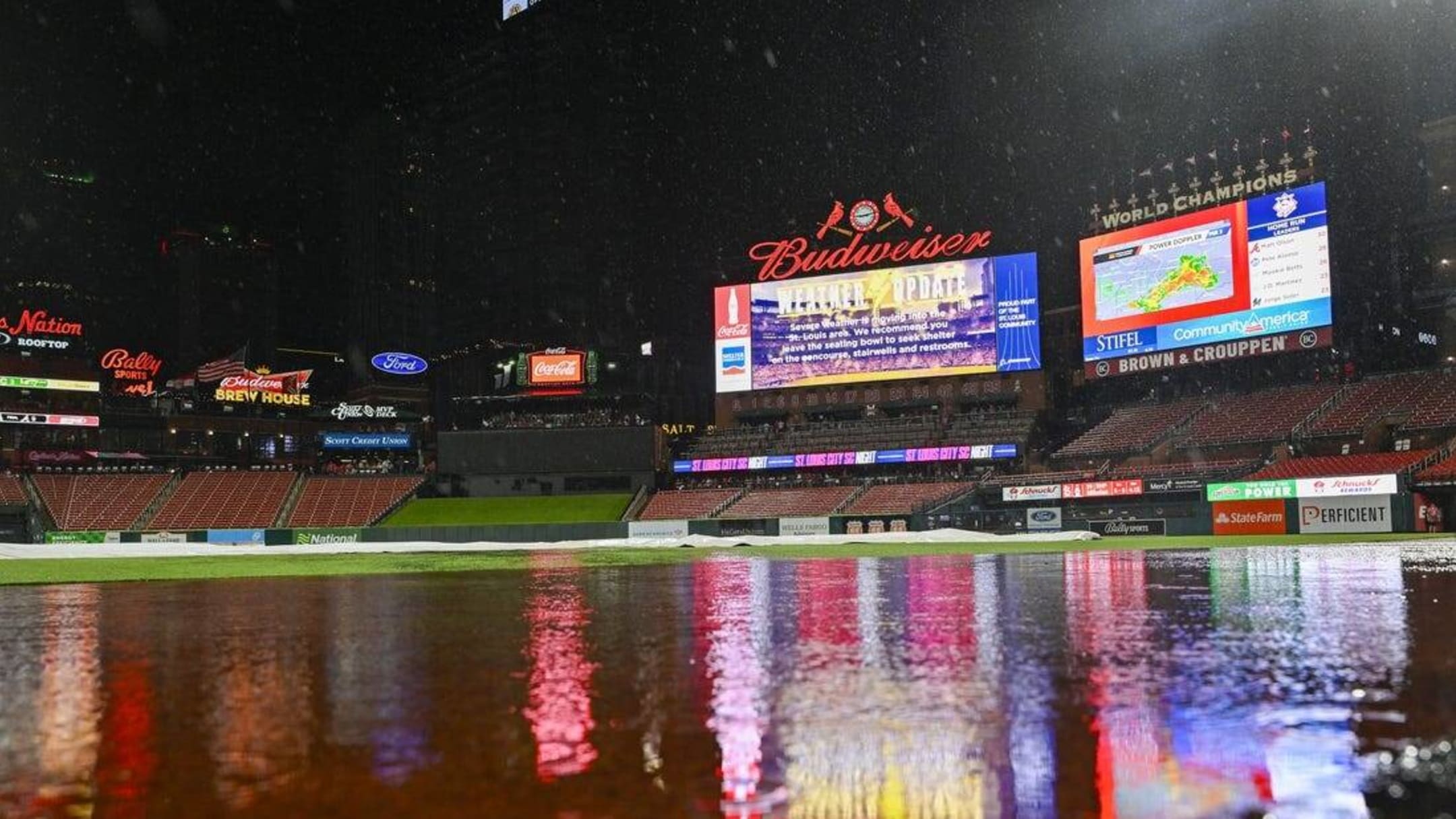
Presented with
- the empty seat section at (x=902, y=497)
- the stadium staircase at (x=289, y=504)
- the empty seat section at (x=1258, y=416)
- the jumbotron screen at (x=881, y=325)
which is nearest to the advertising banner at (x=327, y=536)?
the stadium staircase at (x=289, y=504)

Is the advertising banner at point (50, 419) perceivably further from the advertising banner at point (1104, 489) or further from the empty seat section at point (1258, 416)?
the empty seat section at point (1258, 416)

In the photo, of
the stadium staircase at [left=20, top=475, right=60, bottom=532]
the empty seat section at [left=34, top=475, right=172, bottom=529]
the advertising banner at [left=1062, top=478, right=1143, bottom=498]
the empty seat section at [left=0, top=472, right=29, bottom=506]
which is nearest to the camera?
the advertising banner at [left=1062, top=478, right=1143, bottom=498]

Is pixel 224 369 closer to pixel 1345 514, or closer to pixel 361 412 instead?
pixel 361 412

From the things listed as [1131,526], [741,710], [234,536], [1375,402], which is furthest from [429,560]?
[1375,402]

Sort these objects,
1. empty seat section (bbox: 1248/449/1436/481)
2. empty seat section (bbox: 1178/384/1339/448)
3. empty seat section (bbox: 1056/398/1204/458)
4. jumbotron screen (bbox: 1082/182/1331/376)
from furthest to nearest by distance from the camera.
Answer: empty seat section (bbox: 1056/398/1204/458) < empty seat section (bbox: 1178/384/1339/448) < jumbotron screen (bbox: 1082/182/1331/376) < empty seat section (bbox: 1248/449/1436/481)

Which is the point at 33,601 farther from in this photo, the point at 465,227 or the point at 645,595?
the point at 465,227

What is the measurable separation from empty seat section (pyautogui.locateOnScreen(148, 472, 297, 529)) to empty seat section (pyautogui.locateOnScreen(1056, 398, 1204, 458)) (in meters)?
51.7

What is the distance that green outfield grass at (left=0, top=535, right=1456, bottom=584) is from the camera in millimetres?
20953

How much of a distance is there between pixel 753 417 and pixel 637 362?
13.6 metres

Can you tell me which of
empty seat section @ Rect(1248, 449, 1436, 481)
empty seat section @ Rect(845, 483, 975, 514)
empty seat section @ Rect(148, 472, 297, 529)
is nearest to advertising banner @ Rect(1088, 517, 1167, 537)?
empty seat section @ Rect(1248, 449, 1436, 481)

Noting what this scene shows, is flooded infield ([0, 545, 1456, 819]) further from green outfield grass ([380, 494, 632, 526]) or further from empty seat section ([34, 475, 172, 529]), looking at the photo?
empty seat section ([34, 475, 172, 529])

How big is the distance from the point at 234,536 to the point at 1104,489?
48.4m

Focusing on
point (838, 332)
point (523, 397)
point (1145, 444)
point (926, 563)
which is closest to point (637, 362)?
point (523, 397)

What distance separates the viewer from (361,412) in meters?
80.2
